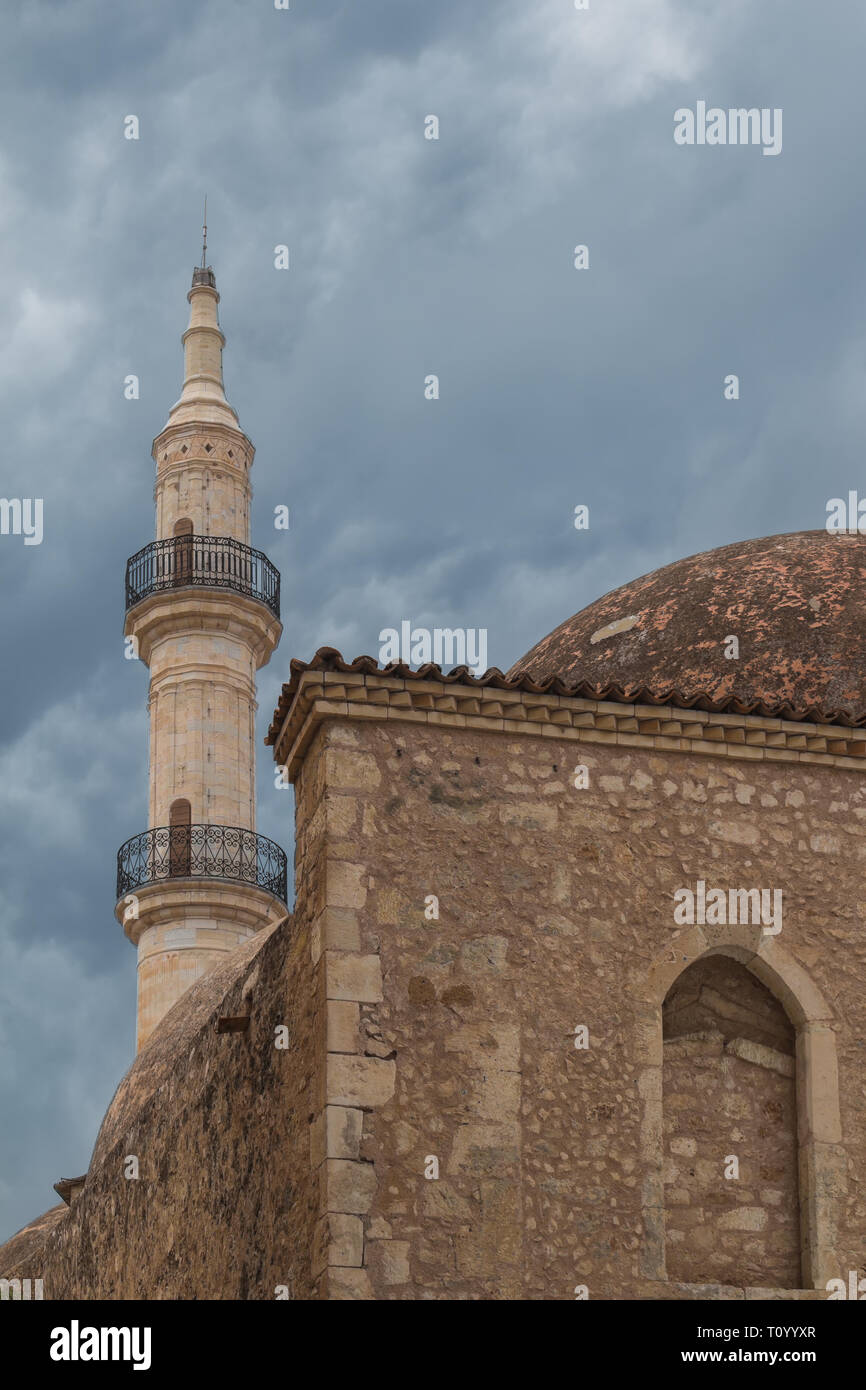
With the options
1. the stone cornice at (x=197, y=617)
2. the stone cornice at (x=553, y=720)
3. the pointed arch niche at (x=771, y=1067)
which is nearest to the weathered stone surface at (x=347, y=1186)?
the pointed arch niche at (x=771, y=1067)

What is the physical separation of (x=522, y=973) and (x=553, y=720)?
1302mm

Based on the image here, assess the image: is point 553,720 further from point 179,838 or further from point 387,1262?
point 179,838

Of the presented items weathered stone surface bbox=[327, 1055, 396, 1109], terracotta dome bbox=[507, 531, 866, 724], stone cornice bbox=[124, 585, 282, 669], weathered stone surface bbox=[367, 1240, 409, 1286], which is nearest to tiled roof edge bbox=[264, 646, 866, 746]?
terracotta dome bbox=[507, 531, 866, 724]

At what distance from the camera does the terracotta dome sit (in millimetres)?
11375

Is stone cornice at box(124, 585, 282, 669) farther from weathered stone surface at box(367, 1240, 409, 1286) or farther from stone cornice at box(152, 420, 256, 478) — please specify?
weathered stone surface at box(367, 1240, 409, 1286)

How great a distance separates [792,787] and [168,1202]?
503 centimetres

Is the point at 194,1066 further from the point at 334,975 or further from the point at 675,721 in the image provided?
the point at 675,721

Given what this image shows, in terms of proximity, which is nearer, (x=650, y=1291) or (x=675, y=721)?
(x=650, y=1291)

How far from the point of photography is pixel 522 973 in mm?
9102

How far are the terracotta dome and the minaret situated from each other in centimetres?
1564

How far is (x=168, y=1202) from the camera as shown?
12.0 m

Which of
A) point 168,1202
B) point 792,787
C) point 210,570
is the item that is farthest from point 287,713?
point 210,570

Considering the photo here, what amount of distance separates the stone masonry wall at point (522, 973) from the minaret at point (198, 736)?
60.0 feet
